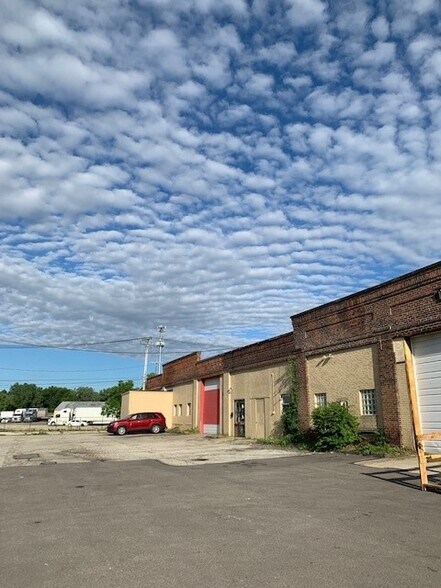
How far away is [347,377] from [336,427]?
228 centimetres

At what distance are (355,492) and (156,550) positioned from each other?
5417mm

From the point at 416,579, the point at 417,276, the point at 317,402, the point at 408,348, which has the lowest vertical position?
the point at 416,579

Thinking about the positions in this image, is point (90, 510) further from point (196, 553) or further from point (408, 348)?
point (408, 348)

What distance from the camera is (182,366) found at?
4125 centimetres

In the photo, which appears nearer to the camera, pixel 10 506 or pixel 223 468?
pixel 10 506

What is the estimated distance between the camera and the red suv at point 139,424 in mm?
37219

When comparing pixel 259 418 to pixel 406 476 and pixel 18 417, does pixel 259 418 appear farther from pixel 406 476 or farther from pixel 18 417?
pixel 18 417

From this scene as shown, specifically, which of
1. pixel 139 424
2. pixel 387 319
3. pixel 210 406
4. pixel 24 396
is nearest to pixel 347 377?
pixel 387 319

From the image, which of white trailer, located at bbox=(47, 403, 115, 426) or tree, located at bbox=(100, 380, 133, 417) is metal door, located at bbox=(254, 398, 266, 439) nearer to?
tree, located at bbox=(100, 380, 133, 417)

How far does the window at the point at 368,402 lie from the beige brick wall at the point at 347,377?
0.15m

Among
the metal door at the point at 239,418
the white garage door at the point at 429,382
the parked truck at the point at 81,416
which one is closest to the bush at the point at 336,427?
the white garage door at the point at 429,382

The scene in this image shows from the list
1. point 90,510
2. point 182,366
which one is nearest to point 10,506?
point 90,510

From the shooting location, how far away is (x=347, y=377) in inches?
790

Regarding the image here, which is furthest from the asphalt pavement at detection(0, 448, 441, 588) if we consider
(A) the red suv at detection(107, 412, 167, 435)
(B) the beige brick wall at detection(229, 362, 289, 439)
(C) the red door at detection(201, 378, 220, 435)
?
(A) the red suv at detection(107, 412, 167, 435)
